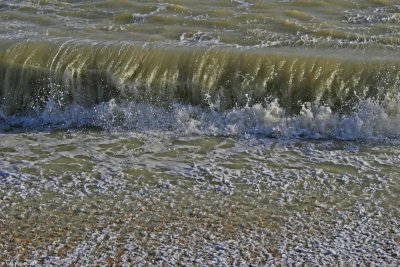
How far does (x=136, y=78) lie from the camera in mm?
10758

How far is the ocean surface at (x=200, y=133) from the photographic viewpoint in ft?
22.5

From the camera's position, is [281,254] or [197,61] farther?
[197,61]

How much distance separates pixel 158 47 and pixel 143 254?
517cm

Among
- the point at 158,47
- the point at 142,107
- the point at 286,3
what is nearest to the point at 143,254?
the point at 142,107

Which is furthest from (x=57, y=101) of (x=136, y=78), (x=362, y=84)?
(x=362, y=84)

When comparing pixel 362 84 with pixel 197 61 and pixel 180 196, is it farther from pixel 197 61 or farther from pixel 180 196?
pixel 180 196

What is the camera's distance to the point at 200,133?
976 cm

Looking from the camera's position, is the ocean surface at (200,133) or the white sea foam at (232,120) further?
the white sea foam at (232,120)

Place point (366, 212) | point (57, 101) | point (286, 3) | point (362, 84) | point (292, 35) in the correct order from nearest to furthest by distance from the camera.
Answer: point (366, 212) → point (362, 84) → point (57, 101) → point (292, 35) → point (286, 3)

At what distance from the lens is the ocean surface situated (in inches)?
270

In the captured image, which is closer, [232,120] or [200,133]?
[200,133]

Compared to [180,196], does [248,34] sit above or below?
above

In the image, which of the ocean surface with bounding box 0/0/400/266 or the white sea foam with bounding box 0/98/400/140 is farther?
the white sea foam with bounding box 0/98/400/140

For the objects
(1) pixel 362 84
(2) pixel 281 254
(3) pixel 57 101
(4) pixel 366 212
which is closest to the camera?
(2) pixel 281 254
